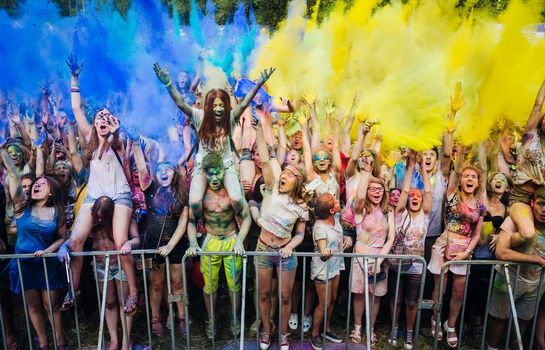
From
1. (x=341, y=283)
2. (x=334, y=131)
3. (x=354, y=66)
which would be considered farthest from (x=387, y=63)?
(x=341, y=283)

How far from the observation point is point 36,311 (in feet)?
16.0

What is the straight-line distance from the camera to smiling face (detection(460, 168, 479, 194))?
5000 mm

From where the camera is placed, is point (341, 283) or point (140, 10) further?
point (341, 283)

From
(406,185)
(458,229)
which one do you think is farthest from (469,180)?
(406,185)

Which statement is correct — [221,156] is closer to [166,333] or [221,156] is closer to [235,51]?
[235,51]

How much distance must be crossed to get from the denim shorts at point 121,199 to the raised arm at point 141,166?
213 millimetres

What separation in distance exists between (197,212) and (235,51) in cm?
205

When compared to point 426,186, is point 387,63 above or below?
above

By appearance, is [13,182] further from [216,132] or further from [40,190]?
[216,132]

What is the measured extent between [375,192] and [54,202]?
154 inches

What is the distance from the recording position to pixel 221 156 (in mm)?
4977

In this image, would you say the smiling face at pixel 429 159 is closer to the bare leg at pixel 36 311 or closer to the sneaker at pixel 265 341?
the sneaker at pixel 265 341

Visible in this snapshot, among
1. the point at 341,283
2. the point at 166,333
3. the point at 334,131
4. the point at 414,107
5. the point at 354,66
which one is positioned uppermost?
the point at 354,66

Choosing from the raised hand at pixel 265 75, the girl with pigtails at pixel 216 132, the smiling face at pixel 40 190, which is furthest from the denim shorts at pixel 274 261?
the smiling face at pixel 40 190
